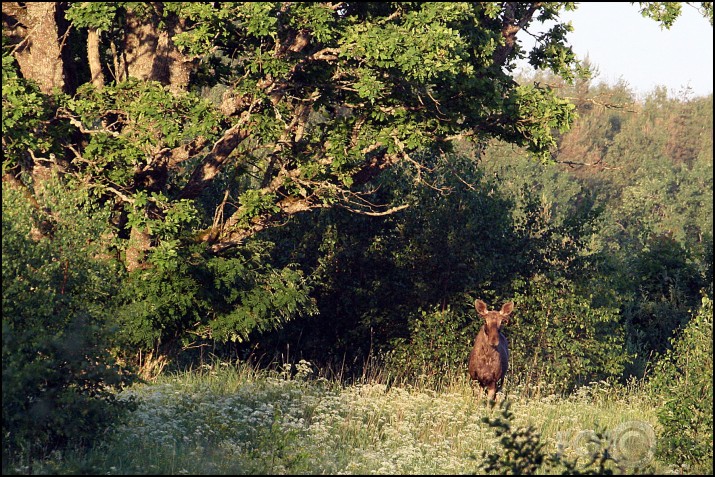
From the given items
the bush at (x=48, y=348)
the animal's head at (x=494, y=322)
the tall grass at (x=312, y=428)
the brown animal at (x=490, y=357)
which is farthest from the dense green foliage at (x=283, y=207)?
the animal's head at (x=494, y=322)

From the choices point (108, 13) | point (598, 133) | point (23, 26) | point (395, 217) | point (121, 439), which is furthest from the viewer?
point (598, 133)

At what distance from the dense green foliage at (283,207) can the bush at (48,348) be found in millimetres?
32

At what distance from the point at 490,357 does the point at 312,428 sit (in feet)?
16.3

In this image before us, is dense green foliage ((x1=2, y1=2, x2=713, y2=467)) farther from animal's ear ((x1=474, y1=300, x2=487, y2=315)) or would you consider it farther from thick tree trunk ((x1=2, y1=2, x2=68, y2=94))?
animal's ear ((x1=474, y1=300, x2=487, y2=315))

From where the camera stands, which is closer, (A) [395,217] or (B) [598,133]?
(A) [395,217]

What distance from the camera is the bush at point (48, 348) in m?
10.8

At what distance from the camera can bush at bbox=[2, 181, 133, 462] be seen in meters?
10.8

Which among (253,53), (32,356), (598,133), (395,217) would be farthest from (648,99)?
(32,356)

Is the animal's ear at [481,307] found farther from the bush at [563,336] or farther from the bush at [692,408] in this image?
the bush at [563,336]

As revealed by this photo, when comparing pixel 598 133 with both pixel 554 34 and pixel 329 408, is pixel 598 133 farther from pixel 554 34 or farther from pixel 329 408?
pixel 329 408

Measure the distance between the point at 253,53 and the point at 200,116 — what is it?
1.59m

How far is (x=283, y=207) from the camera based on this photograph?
17938 millimetres

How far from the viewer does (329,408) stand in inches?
568

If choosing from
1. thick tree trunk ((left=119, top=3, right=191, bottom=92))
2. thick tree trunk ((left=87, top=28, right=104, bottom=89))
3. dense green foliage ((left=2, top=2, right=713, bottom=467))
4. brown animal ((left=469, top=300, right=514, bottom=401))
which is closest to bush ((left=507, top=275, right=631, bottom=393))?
dense green foliage ((left=2, top=2, right=713, bottom=467))
